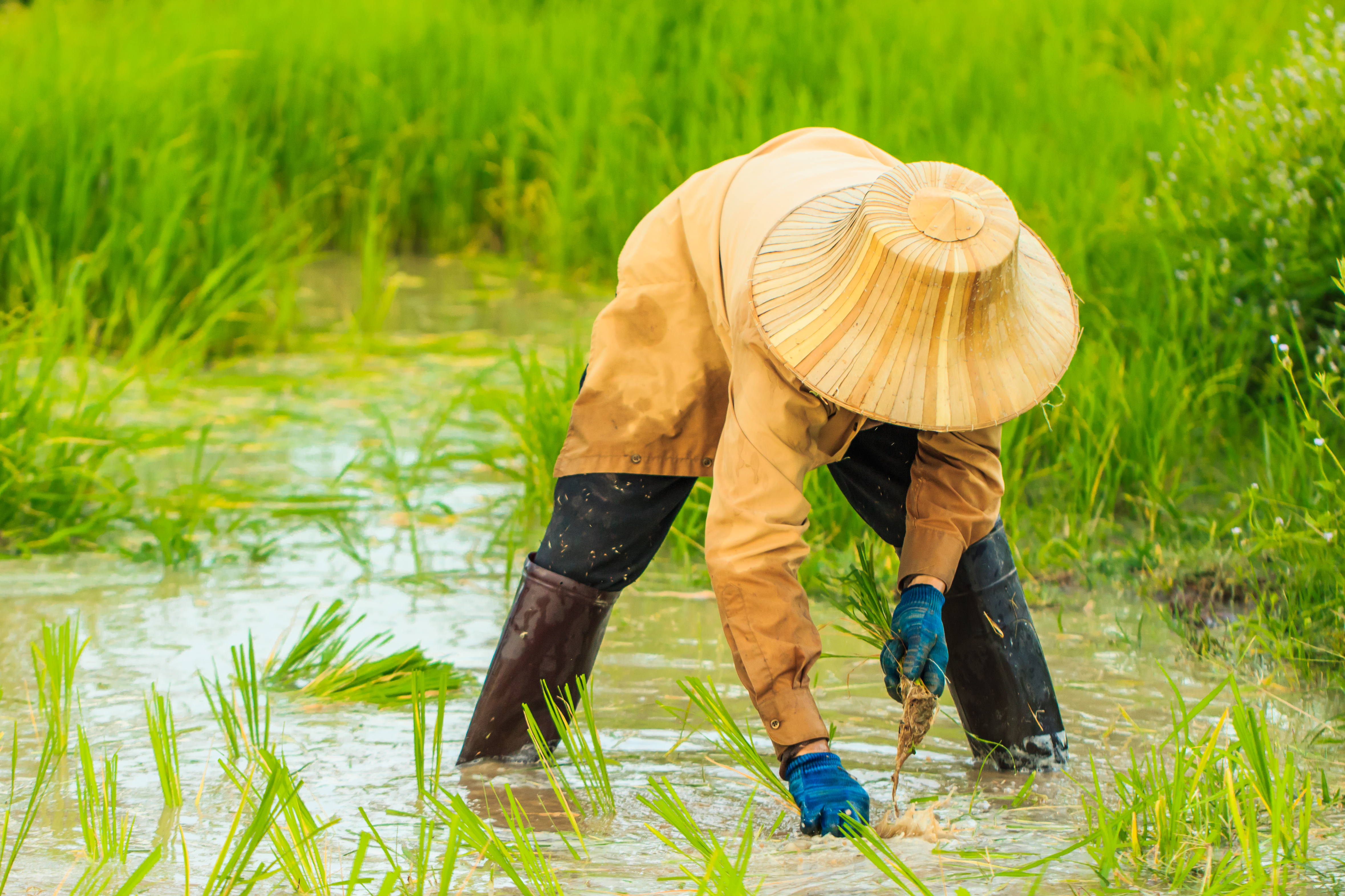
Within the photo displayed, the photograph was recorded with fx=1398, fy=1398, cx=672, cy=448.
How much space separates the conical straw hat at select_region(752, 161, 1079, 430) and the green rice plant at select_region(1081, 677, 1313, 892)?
1.87 feet

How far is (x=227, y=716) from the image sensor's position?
2504mm

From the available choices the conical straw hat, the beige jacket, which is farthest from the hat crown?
the beige jacket

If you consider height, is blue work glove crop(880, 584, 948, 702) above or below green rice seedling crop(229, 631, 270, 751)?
above

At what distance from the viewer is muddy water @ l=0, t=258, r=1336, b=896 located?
2283 mm

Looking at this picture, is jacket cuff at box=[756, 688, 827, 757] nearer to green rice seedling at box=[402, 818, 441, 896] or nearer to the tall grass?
green rice seedling at box=[402, 818, 441, 896]

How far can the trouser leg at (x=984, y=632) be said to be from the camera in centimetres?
255

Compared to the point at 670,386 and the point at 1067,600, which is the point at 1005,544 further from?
the point at 1067,600

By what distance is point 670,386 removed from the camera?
8.22 ft

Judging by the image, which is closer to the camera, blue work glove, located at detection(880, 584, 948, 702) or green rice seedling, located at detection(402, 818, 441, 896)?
green rice seedling, located at detection(402, 818, 441, 896)

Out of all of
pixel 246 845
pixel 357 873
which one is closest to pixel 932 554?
pixel 357 873

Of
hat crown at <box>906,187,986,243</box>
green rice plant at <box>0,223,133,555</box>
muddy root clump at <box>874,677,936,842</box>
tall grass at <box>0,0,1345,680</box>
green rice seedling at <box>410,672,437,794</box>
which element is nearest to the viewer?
hat crown at <box>906,187,986,243</box>

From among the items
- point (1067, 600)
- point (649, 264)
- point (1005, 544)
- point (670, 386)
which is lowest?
point (1067, 600)

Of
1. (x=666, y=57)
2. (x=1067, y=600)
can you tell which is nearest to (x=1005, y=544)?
(x=1067, y=600)

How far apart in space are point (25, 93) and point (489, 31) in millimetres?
2852
